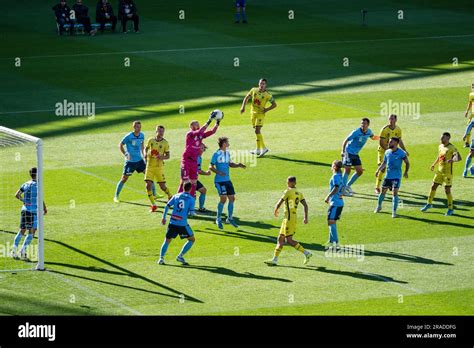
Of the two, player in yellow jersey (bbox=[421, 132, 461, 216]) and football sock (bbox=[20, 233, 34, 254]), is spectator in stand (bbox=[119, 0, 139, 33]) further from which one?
football sock (bbox=[20, 233, 34, 254])

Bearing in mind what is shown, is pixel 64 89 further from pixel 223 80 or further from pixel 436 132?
pixel 436 132

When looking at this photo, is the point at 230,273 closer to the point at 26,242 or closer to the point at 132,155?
the point at 26,242

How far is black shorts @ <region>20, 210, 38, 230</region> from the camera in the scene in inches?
944

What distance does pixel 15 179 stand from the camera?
Result: 30250 mm

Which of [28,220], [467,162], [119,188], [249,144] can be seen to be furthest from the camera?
[249,144]

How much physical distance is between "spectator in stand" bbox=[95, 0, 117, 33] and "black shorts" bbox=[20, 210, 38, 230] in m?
29.0

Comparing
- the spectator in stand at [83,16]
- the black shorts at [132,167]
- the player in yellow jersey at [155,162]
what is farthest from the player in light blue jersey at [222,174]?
the spectator in stand at [83,16]

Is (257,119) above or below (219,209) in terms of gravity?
above

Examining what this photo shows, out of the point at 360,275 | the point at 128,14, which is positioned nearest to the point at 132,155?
the point at 360,275

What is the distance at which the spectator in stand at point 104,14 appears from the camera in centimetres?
5212

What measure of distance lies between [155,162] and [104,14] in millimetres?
26471

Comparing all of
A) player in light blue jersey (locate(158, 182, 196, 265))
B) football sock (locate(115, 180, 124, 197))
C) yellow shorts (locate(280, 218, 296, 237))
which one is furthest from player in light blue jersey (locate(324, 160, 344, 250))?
football sock (locate(115, 180, 124, 197))

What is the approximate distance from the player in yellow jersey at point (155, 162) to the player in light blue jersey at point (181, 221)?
4258 mm

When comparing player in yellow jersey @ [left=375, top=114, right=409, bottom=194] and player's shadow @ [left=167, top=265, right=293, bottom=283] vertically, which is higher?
player in yellow jersey @ [left=375, top=114, right=409, bottom=194]
